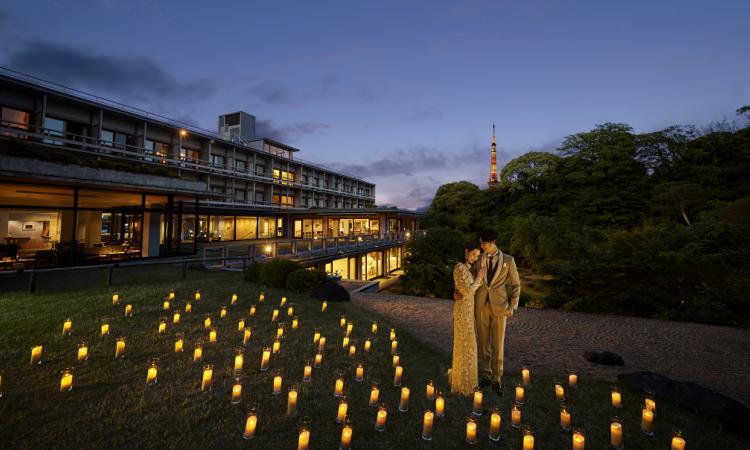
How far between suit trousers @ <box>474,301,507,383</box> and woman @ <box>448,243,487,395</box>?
1.01 feet

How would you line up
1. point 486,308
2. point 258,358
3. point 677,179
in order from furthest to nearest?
point 677,179 < point 258,358 < point 486,308

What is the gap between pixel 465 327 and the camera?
177 inches

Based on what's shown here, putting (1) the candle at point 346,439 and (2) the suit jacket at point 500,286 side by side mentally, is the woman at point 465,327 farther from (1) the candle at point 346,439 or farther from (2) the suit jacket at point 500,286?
(1) the candle at point 346,439

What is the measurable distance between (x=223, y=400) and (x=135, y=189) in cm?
1430

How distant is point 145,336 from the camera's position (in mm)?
6504

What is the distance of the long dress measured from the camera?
4430mm

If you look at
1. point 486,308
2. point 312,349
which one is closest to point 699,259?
point 486,308

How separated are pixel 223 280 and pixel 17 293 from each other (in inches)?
217

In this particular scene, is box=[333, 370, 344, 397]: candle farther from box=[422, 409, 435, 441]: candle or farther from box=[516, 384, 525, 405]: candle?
box=[516, 384, 525, 405]: candle

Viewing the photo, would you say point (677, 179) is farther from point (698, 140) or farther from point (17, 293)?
point (17, 293)

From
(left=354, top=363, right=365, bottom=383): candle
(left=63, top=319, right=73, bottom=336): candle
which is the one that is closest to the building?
(left=63, top=319, right=73, bottom=336): candle

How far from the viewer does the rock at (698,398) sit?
13.5 feet

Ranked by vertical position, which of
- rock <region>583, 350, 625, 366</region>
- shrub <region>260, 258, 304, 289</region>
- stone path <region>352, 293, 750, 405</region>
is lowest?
stone path <region>352, 293, 750, 405</region>

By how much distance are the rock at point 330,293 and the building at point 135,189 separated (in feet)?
20.0
